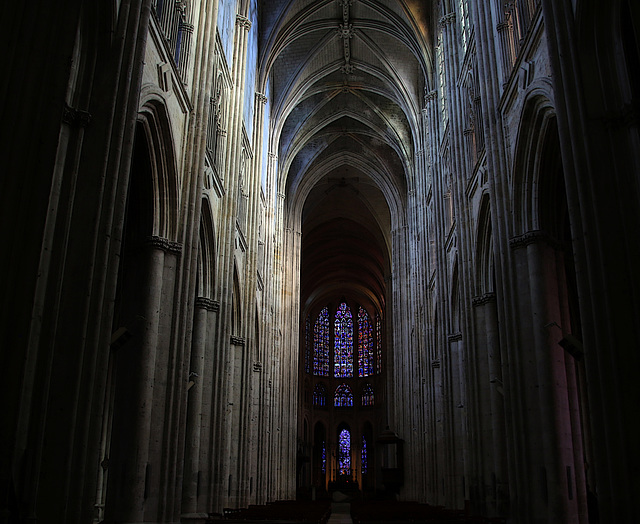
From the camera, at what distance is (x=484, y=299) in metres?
17.4

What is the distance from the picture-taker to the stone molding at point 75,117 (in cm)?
907

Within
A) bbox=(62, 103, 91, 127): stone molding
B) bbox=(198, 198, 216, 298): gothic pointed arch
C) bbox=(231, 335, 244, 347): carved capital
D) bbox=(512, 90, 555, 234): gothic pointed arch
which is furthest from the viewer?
bbox=(231, 335, 244, 347): carved capital

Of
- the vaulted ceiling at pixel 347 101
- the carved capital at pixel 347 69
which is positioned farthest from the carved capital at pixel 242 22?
the carved capital at pixel 347 69

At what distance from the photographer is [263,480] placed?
1119 inches

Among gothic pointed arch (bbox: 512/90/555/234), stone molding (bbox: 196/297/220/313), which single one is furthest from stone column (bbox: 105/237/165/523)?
gothic pointed arch (bbox: 512/90/555/234)

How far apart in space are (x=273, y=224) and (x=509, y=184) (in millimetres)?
20469

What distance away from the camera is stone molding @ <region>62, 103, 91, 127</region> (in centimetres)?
907

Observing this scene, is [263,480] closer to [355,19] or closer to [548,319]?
[548,319]

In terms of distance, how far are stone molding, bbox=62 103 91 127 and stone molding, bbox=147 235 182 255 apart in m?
4.58

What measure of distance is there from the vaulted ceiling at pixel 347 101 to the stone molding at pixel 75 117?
1957 cm

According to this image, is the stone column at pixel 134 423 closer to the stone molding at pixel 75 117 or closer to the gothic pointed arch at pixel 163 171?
the gothic pointed arch at pixel 163 171

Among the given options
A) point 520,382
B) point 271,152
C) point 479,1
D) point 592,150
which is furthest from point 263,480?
point 592,150

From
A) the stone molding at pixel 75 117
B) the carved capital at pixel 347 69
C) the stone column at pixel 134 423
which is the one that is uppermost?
the carved capital at pixel 347 69

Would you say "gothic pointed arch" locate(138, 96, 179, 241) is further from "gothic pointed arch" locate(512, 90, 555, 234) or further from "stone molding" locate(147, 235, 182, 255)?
"gothic pointed arch" locate(512, 90, 555, 234)
